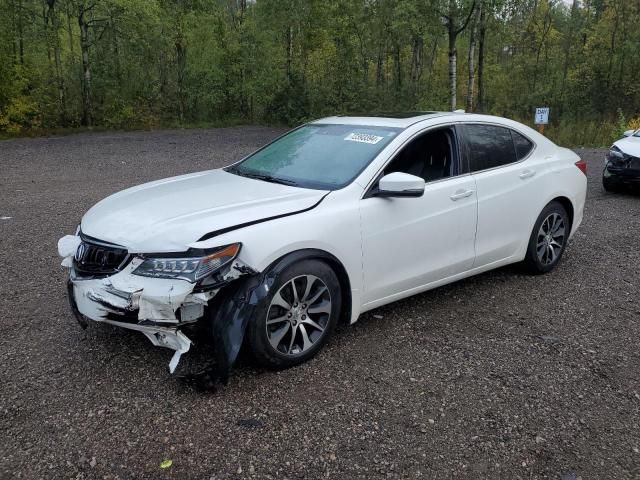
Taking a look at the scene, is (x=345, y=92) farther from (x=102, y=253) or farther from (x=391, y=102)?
(x=102, y=253)

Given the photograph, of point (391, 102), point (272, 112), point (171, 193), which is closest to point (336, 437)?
point (171, 193)

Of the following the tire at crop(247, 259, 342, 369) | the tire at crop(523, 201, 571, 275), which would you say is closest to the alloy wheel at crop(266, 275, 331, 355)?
the tire at crop(247, 259, 342, 369)

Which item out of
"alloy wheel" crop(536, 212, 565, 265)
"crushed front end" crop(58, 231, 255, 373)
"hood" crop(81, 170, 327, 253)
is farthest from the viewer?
"alloy wheel" crop(536, 212, 565, 265)

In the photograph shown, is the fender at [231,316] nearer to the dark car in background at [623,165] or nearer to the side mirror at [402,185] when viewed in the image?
the side mirror at [402,185]

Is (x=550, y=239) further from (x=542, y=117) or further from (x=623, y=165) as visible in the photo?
(x=542, y=117)

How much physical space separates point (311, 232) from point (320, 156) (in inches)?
40.5

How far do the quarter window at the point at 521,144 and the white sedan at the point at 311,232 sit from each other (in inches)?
0.5

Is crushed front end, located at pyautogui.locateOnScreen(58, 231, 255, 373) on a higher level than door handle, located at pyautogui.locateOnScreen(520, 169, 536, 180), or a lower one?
lower

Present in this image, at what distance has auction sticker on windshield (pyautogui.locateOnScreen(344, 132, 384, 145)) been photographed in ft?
13.6

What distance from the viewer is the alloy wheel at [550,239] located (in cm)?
516

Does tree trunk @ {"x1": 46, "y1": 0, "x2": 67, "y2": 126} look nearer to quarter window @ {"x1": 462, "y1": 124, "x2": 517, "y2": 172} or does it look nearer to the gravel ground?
the gravel ground

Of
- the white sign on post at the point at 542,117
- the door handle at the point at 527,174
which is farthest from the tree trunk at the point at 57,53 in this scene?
the door handle at the point at 527,174

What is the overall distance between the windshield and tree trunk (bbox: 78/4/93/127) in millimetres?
19101

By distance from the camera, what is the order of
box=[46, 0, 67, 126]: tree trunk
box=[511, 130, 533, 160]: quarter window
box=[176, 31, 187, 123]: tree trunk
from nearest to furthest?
box=[511, 130, 533, 160]: quarter window → box=[46, 0, 67, 126]: tree trunk → box=[176, 31, 187, 123]: tree trunk
